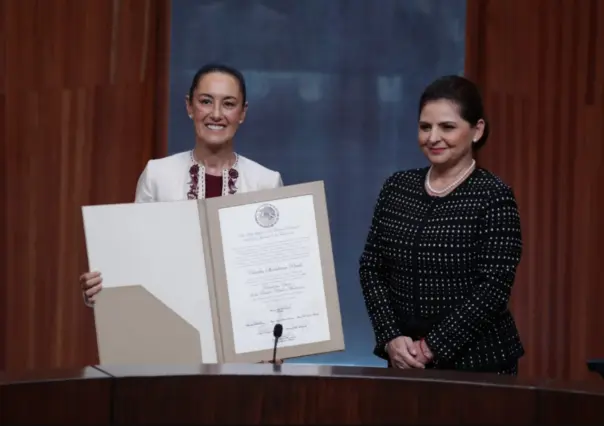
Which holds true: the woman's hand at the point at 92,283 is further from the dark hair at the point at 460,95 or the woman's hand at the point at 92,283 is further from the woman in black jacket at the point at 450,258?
the dark hair at the point at 460,95

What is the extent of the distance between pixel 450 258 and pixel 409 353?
0.81 feet

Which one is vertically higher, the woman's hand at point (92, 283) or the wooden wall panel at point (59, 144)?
the wooden wall panel at point (59, 144)

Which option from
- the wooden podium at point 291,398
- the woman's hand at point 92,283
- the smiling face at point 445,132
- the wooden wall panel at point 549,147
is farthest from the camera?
the wooden wall panel at point 549,147

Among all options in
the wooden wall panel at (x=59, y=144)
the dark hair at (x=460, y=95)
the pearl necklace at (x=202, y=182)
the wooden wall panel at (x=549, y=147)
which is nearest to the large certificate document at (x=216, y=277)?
the pearl necklace at (x=202, y=182)

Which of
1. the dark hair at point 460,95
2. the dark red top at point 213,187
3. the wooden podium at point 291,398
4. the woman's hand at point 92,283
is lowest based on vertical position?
the wooden podium at point 291,398

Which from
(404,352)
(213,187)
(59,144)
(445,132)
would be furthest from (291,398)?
(59,144)

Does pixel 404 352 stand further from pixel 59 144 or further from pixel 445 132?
pixel 59 144

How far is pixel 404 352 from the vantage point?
246cm

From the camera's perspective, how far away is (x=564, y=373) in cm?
425

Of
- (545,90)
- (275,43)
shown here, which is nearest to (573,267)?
(545,90)

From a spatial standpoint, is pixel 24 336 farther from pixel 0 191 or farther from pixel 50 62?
pixel 50 62

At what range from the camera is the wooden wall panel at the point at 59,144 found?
13.2ft

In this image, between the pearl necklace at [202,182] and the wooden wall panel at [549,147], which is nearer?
the pearl necklace at [202,182]

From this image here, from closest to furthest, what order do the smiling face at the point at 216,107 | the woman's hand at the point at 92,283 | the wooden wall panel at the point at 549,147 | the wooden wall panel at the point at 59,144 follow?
the woman's hand at the point at 92,283 < the smiling face at the point at 216,107 < the wooden wall panel at the point at 59,144 < the wooden wall panel at the point at 549,147
